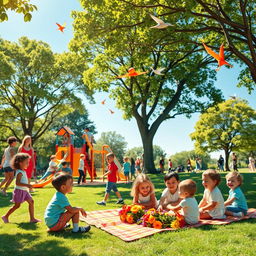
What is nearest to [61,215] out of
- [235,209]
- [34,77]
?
[235,209]

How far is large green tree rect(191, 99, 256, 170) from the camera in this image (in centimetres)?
3969

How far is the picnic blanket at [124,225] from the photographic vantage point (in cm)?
427

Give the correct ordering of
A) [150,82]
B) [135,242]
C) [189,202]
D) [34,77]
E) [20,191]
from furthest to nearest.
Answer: [34,77] < [150,82] < [20,191] < [189,202] < [135,242]

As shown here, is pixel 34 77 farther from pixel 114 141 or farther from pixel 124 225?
pixel 114 141

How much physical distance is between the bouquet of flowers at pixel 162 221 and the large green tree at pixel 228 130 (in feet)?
124

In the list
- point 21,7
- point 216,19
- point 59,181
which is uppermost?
point 216,19

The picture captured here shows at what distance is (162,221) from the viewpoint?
4.80 m

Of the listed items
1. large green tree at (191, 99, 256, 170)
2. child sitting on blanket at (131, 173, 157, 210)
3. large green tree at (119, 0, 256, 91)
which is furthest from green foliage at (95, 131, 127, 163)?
child sitting on blanket at (131, 173, 157, 210)

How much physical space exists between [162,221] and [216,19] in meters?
7.69

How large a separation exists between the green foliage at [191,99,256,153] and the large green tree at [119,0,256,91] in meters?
25.6

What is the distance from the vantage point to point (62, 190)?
15.3 ft

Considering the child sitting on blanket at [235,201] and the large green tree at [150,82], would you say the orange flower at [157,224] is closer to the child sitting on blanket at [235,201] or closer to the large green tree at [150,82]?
the child sitting on blanket at [235,201]

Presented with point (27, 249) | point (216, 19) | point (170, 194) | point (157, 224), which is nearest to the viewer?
point (27, 249)

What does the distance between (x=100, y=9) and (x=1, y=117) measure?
2158cm
